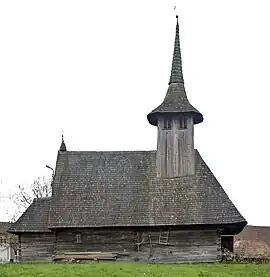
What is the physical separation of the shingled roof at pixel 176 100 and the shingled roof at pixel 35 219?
27.4 feet

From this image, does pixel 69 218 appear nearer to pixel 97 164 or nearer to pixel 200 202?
pixel 97 164

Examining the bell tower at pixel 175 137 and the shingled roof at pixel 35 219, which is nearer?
the shingled roof at pixel 35 219

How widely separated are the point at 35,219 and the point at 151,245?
23.3 ft

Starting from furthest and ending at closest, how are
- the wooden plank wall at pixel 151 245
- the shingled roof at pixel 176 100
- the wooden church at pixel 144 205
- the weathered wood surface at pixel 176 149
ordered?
1. the shingled roof at pixel 176 100
2. the weathered wood surface at pixel 176 149
3. the wooden church at pixel 144 205
4. the wooden plank wall at pixel 151 245

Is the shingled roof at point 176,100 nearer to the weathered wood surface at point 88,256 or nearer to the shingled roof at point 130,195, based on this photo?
the shingled roof at point 130,195

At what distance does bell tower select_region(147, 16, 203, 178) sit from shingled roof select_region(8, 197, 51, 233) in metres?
7.12

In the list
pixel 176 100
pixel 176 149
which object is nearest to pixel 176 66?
pixel 176 100

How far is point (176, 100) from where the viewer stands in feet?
112

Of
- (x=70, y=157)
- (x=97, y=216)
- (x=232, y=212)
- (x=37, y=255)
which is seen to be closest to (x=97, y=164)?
(x=70, y=157)

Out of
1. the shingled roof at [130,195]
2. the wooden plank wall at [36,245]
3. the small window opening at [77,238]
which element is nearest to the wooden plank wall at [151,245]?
the small window opening at [77,238]

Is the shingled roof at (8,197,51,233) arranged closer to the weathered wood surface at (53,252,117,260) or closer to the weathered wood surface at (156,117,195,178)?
the weathered wood surface at (53,252,117,260)

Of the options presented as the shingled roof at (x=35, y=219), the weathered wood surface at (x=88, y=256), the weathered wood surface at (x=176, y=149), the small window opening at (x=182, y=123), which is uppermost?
the small window opening at (x=182, y=123)

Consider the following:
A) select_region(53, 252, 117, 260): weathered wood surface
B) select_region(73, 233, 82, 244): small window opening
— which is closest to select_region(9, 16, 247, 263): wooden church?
select_region(73, 233, 82, 244): small window opening

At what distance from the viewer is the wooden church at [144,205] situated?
30.8 meters
